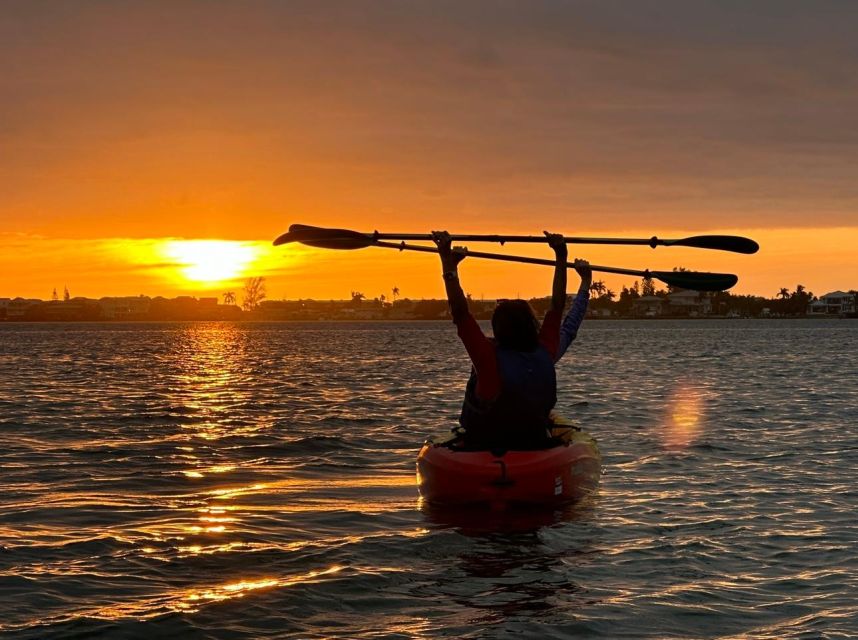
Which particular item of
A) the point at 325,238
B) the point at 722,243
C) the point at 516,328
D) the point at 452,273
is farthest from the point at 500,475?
the point at 722,243

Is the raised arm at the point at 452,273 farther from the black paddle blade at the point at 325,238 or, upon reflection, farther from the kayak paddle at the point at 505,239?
the black paddle blade at the point at 325,238

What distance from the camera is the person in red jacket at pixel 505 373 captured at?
10906 mm

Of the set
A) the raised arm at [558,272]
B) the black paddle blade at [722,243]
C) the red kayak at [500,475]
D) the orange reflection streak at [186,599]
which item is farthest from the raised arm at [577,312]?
the orange reflection streak at [186,599]

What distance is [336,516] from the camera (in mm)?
12492

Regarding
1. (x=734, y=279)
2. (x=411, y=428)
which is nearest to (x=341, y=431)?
(x=411, y=428)

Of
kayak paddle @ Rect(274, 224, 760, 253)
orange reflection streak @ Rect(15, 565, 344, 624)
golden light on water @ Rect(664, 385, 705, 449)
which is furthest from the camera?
golden light on water @ Rect(664, 385, 705, 449)

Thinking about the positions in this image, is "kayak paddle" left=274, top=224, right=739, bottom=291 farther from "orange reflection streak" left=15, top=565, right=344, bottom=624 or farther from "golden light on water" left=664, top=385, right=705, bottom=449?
"orange reflection streak" left=15, top=565, right=344, bottom=624

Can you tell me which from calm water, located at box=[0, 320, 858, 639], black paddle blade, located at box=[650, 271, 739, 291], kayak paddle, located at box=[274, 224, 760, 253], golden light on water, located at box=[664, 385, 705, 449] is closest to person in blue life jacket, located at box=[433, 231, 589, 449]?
calm water, located at box=[0, 320, 858, 639]

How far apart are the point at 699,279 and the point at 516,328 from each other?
6080 millimetres

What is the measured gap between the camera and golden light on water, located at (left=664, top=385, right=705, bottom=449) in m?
20.1

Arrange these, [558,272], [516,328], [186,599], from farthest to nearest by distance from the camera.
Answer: [558,272]
[516,328]
[186,599]

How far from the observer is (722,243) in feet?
54.7

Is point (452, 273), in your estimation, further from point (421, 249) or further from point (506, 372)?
point (421, 249)

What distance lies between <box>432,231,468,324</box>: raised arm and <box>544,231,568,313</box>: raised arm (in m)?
1.12
